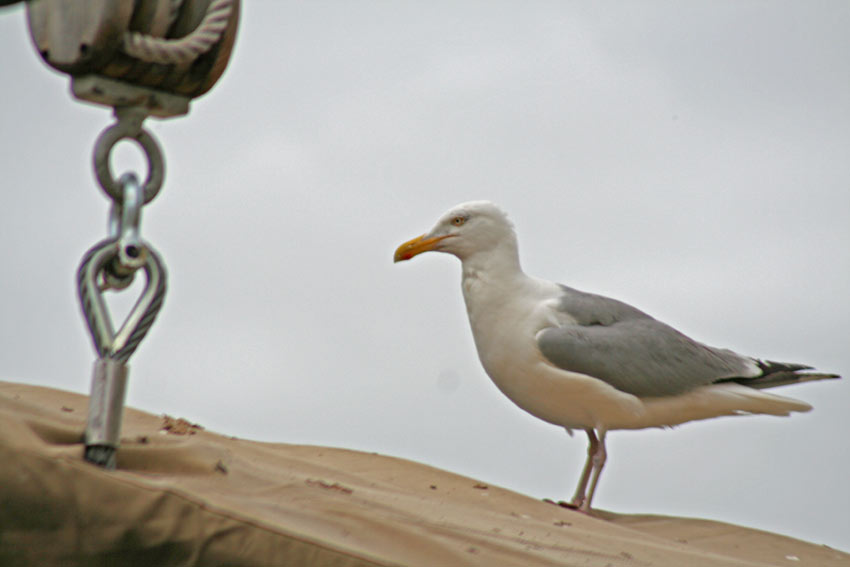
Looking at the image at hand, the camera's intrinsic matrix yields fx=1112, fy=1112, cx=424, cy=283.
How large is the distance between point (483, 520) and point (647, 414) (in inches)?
131

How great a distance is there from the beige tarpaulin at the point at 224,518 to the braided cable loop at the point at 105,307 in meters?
0.28

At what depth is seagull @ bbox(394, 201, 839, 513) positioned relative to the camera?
211 inches

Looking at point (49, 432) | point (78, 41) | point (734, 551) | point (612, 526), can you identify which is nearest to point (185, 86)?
point (78, 41)

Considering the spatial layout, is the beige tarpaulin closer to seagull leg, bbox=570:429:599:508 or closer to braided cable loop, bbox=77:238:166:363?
braided cable loop, bbox=77:238:166:363

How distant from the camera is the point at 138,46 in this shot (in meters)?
1.30

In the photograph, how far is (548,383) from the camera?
210 inches

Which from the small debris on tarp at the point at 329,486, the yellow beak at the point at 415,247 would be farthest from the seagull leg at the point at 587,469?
the small debris on tarp at the point at 329,486

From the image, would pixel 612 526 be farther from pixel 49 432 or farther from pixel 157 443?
pixel 49 432

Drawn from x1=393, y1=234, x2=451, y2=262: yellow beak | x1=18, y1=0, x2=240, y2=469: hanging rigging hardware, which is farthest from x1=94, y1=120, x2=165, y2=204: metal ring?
x1=393, y1=234, x2=451, y2=262: yellow beak

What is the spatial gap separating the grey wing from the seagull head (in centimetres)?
48

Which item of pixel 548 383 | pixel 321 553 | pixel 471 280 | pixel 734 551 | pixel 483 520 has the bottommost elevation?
pixel 321 553

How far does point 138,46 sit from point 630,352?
442cm

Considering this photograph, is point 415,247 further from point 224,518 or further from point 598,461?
point 224,518

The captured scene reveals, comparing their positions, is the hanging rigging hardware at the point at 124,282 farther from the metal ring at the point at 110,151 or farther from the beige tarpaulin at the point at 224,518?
the beige tarpaulin at the point at 224,518
